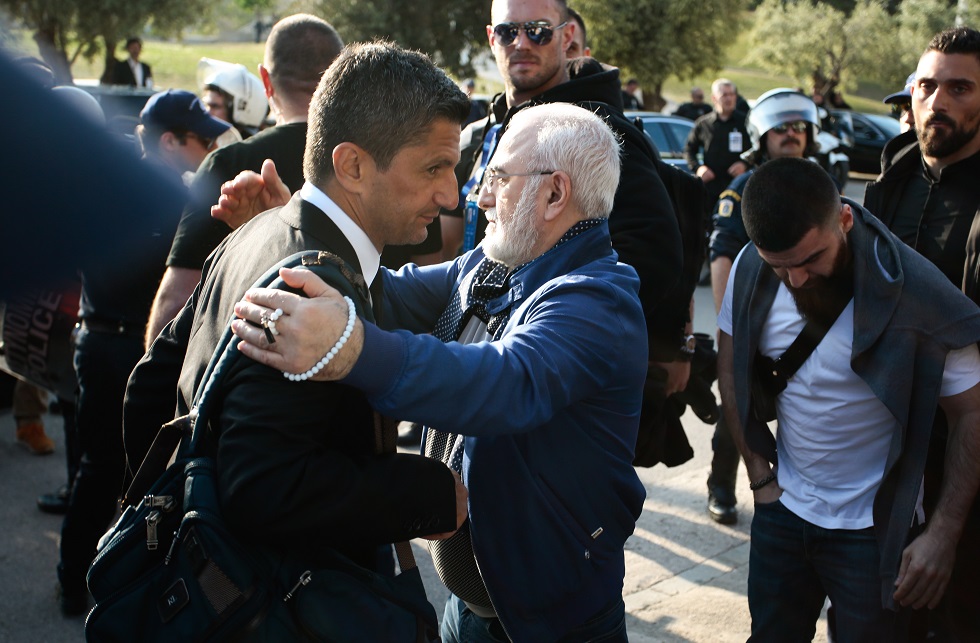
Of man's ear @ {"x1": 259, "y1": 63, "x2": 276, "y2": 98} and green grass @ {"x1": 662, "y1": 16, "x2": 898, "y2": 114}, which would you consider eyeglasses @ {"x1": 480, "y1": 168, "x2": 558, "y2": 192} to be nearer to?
man's ear @ {"x1": 259, "y1": 63, "x2": 276, "y2": 98}

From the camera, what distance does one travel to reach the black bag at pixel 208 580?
5.20 ft

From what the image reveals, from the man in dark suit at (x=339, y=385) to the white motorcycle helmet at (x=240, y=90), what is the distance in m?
5.03

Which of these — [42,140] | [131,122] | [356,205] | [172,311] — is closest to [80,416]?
[172,311]

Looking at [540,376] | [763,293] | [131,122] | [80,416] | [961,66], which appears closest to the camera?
[540,376]

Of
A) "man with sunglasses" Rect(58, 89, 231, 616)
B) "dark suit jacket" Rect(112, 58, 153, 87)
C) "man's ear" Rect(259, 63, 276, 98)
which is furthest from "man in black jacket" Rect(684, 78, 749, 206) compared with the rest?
"dark suit jacket" Rect(112, 58, 153, 87)

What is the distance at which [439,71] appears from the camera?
2121 millimetres

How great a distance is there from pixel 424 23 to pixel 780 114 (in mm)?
22239

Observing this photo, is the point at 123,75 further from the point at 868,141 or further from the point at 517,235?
the point at 517,235

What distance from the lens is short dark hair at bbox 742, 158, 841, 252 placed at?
2725 millimetres

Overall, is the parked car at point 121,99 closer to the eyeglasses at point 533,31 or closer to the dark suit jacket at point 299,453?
→ the eyeglasses at point 533,31

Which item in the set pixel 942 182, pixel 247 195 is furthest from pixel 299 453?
pixel 942 182

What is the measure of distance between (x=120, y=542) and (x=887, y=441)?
2159mm

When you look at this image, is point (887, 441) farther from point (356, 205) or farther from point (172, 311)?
point (172, 311)

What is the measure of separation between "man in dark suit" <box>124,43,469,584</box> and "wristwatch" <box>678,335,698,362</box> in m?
1.83
